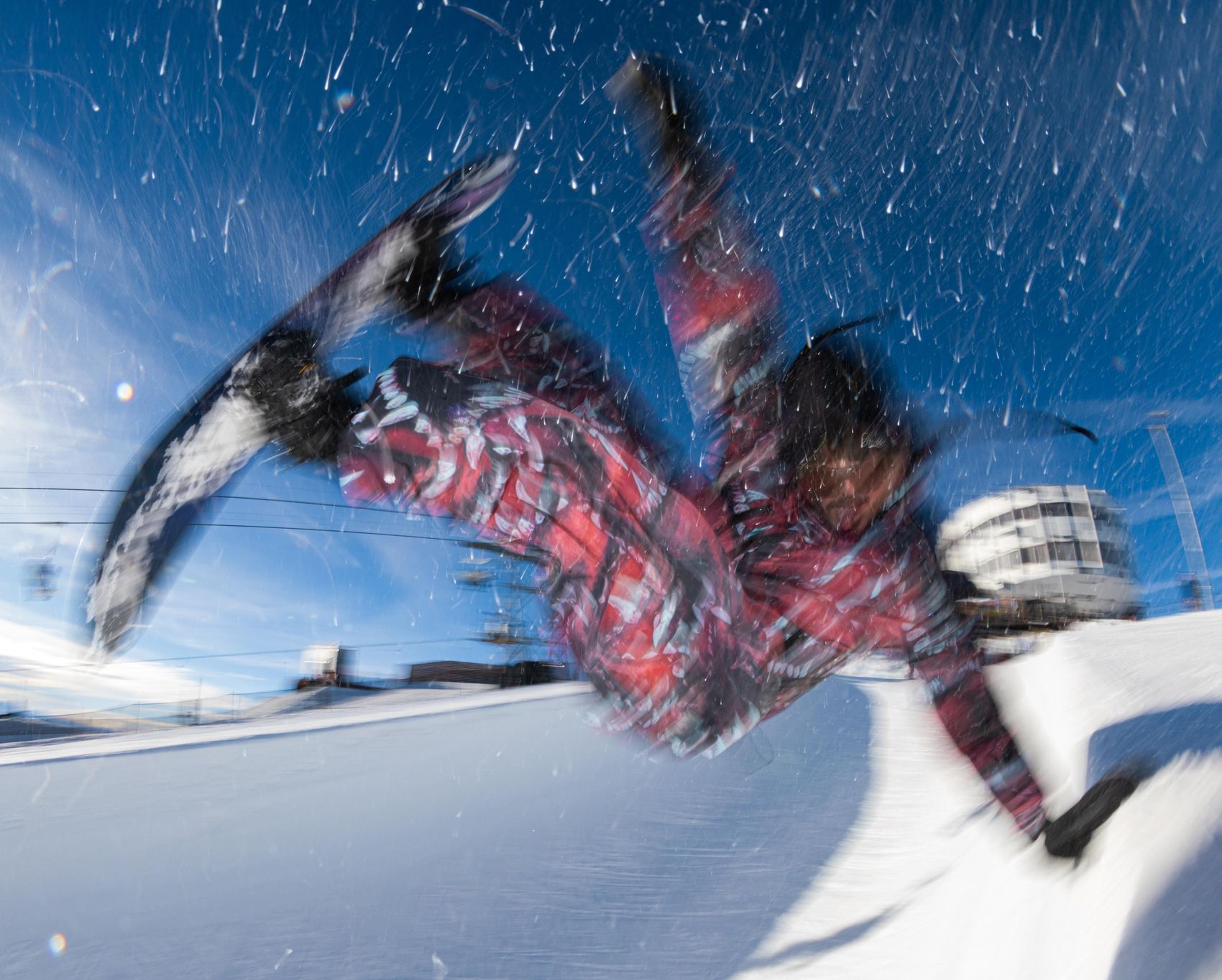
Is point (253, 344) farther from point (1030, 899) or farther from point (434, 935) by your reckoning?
point (1030, 899)

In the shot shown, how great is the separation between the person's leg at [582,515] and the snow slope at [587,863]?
0.15 m

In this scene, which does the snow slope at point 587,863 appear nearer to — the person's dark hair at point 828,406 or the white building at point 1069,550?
the person's dark hair at point 828,406

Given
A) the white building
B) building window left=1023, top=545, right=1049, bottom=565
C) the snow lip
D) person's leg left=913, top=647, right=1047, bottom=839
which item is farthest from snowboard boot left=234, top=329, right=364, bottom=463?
building window left=1023, top=545, right=1049, bottom=565

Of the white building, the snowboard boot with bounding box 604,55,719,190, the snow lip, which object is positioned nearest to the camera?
the snowboard boot with bounding box 604,55,719,190

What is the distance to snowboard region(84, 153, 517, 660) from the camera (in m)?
0.50

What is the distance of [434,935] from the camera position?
2.03 feet

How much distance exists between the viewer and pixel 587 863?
85 centimetres

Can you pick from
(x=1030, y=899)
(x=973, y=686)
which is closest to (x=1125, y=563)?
(x=973, y=686)

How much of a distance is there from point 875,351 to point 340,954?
90cm

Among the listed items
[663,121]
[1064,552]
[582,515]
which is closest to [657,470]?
[582,515]

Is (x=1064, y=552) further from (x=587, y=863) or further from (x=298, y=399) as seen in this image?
(x=298, y=399)

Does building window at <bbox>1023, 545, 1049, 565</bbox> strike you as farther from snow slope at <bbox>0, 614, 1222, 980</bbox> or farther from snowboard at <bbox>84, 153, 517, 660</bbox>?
snowboard at <bbox>84, 153, 517, 660</bbox>

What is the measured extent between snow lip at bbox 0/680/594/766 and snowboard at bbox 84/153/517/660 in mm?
399

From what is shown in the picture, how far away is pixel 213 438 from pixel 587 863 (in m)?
0.72
